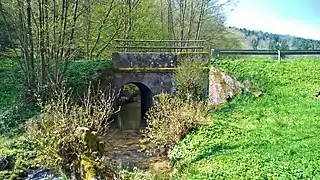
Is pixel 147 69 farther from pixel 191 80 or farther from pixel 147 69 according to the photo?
pixel 191 80

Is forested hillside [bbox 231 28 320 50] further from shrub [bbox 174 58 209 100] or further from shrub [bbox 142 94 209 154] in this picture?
shrub [bbox 142 94 209 154]

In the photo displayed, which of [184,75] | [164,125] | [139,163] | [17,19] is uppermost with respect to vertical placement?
[17,19]

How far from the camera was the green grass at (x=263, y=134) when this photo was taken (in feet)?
28.4

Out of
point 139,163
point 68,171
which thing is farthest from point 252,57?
point 68,171

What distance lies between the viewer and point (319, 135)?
10.8 metres

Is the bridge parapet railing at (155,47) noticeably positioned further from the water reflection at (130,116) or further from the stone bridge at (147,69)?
the water reflection at (130,116)

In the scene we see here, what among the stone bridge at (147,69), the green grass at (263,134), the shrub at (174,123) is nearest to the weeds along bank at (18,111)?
the stone bridge at (147,69)

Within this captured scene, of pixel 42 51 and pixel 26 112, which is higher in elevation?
pixel 42 51

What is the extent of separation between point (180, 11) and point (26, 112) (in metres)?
17.3

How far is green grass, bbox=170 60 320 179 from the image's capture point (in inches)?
341

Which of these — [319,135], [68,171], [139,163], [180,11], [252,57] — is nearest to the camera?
[68,171]

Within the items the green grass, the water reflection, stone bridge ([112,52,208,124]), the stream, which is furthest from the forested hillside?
the stream

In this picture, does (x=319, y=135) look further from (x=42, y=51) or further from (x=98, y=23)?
(x=98, y=23)

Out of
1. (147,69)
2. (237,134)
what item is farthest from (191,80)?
(237,134)
